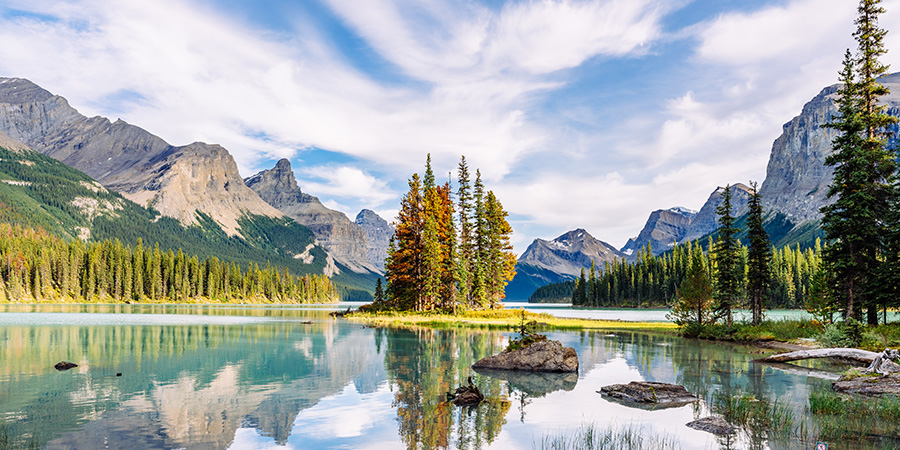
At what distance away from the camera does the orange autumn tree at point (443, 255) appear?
67.8 meters

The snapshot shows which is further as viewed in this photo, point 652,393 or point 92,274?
point 92,274

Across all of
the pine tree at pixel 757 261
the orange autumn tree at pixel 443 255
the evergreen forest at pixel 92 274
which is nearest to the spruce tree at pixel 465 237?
the orange autumn tree at pixel 443 255

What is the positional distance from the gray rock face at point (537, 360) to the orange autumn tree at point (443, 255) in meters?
39.9

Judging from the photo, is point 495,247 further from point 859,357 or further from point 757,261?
point 859,357

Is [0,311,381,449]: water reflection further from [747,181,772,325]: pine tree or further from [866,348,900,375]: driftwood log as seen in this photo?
[747,181,772,325]: pine tree

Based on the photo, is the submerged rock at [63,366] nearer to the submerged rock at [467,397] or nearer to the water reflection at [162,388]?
the water reflection at [162,388]

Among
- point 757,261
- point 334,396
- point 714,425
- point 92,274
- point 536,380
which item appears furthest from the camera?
point 92,274

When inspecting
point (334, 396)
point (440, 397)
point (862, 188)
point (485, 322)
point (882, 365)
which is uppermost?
point (862, 188)

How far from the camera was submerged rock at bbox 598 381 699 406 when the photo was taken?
17.0 meters

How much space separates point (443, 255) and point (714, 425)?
56636 mm

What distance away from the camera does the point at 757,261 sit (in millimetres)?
47000

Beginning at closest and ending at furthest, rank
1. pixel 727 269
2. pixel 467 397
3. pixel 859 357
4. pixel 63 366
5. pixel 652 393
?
pixel 467 397 → pixel 652 393 → pixel 63 366 → pixel 859 357 → pixel 727 269

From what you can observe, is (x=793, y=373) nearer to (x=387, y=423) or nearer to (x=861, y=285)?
(x=861, y=285)

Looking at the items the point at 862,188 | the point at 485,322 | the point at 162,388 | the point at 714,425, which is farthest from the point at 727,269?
the point at 162,388
